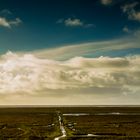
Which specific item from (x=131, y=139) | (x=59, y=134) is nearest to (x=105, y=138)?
(x=131, y=139)

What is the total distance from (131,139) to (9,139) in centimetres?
1879

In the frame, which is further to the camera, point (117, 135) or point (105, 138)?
point (117, 135)

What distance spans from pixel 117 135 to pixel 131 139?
499 centimetres

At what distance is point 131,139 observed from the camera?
177 feet

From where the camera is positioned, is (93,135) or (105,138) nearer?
(105,138)

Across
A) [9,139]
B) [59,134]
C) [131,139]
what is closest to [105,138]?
[131,139]

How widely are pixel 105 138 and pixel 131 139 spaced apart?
3.97 meters

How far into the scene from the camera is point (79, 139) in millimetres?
53344

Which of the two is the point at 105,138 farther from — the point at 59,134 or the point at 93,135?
the point at 59,134

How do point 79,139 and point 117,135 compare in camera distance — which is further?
point 117,135

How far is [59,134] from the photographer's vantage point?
194 ft

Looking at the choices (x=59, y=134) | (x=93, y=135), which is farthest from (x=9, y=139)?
(x=93, y=135)

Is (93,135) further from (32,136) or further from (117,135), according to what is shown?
(32,136)

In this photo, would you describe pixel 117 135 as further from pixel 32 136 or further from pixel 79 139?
pixel 32 136
